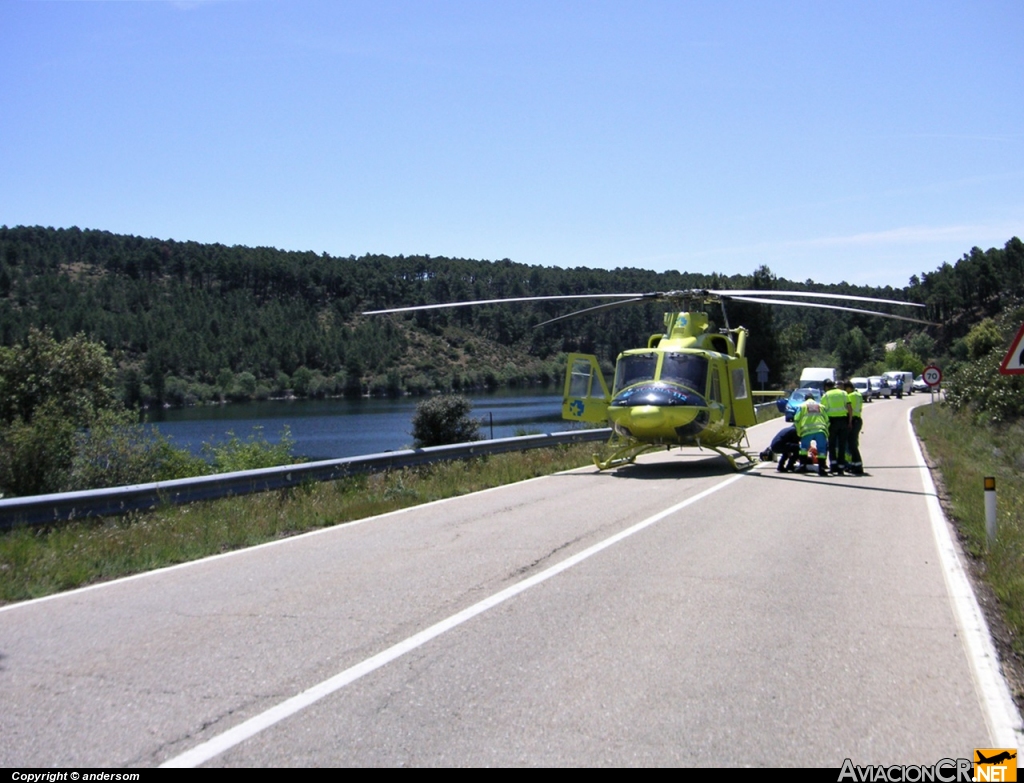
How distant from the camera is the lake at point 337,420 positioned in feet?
141

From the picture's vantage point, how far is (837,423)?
1731 cm

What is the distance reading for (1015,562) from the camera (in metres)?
8.49

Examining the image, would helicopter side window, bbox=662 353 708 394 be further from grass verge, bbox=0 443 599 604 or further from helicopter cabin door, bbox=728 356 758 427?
grass verge, bbox=0 443 599 604

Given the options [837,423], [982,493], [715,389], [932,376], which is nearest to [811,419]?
[837,423]

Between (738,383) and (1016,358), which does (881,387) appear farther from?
(1016,358)

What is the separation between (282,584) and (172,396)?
6649cm

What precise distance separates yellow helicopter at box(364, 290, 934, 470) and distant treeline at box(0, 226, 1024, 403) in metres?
22.5

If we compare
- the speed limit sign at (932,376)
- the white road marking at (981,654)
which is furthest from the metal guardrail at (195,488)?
the speed limit sign at (932,376)

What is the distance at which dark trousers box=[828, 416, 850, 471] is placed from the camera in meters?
17.3

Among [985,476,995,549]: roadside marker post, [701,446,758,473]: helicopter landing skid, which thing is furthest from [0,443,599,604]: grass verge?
[985,476,995,549]: roadside marker post

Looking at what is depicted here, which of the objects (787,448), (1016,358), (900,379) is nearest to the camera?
(1016,358)

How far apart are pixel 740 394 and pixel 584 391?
346 cm

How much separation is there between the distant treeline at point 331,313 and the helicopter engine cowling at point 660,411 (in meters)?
24.7

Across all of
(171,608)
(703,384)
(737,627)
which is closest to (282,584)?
(171,608)
